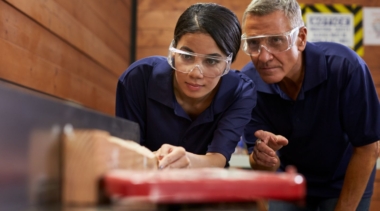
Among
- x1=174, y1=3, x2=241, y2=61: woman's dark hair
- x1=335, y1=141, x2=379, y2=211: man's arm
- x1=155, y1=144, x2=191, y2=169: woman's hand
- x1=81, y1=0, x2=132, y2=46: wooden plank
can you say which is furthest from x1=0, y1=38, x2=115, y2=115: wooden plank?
x1=335, y1=141, x2=379, y2=211: man's arm

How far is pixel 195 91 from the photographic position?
202 centimetres

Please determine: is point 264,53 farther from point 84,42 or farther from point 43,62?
point 84,42

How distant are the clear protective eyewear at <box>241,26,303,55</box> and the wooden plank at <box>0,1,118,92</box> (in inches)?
40.9

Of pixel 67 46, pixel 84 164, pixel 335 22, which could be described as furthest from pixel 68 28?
pixel 335 22

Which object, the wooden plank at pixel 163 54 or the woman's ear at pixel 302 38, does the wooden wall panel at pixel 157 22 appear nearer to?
the wooden plank at pixel 163 54

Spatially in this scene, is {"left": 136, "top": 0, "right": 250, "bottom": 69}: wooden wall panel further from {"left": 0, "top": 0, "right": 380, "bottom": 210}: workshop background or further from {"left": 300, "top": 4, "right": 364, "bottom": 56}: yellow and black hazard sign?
{"left": 300, "top": 4, "right": 364, "bottom": 56}: yellow and black hazard sign

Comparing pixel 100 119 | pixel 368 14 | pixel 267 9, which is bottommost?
pixel 100 119

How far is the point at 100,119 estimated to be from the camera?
1018mm

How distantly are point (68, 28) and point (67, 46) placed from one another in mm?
115

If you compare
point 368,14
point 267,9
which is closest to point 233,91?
point 267,9

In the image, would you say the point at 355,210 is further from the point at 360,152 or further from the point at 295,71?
the point at 295,71

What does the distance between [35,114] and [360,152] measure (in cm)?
194

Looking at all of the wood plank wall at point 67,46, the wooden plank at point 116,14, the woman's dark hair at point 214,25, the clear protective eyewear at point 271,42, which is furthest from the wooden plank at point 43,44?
the clear protective eyewear at point 271,42

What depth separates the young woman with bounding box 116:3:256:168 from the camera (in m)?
1.98
